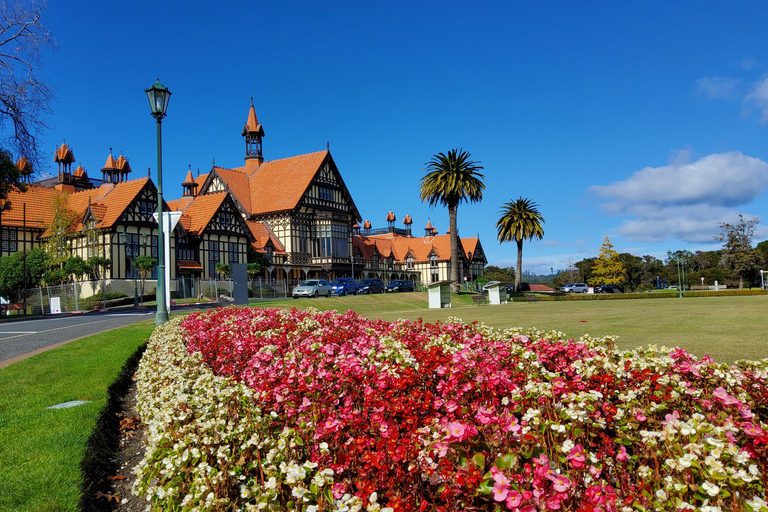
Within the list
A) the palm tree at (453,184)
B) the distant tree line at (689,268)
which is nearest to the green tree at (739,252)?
the distant tree line at (689,268)

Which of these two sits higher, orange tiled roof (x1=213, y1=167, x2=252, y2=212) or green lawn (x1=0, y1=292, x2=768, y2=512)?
orange tiled roof (x1=213, y1=167, x2=252, y2=212)

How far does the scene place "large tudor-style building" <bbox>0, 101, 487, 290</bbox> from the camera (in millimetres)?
44219

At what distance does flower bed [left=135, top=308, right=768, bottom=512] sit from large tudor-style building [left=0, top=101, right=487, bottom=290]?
28.7 meters

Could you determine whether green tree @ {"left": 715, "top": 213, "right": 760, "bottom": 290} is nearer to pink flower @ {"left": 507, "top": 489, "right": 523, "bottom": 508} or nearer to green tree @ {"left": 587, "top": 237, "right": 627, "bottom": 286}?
green tree @ {"left": 587, "top": 237, "right": 627, "bottom": 286}

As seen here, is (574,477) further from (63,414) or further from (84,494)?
(63,414)

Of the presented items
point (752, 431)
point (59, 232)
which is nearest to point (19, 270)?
point (59, 232)

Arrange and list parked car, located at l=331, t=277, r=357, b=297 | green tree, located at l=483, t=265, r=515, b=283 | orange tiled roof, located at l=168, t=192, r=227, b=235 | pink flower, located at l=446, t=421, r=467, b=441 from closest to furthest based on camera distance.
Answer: pink flower, located at l=446, t=421, r=467, b=441, parked car, located at l=331, t=277, r=357, b=297, orange tiled roof, located at l=168, t=192, r=227, b=235, green tree, located at l=483, t=265, r=515, b=283

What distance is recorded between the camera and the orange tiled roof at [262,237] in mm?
56375

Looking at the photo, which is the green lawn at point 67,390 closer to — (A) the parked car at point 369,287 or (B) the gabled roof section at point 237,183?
(A) the parked car at point 369,287

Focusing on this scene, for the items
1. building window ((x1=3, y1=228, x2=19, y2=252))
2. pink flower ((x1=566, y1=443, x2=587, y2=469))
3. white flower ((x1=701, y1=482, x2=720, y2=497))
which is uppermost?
building window ((x1=3, y1=228, x2=19, y2=252))

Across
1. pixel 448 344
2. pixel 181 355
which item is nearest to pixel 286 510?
pixel 448 344

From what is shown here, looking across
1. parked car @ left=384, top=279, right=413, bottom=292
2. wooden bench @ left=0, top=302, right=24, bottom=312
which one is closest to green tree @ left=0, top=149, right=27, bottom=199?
wooden bench @ left=0, top=302, right=24, bottom=312

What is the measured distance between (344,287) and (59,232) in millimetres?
24057

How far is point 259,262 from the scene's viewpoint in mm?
52625
